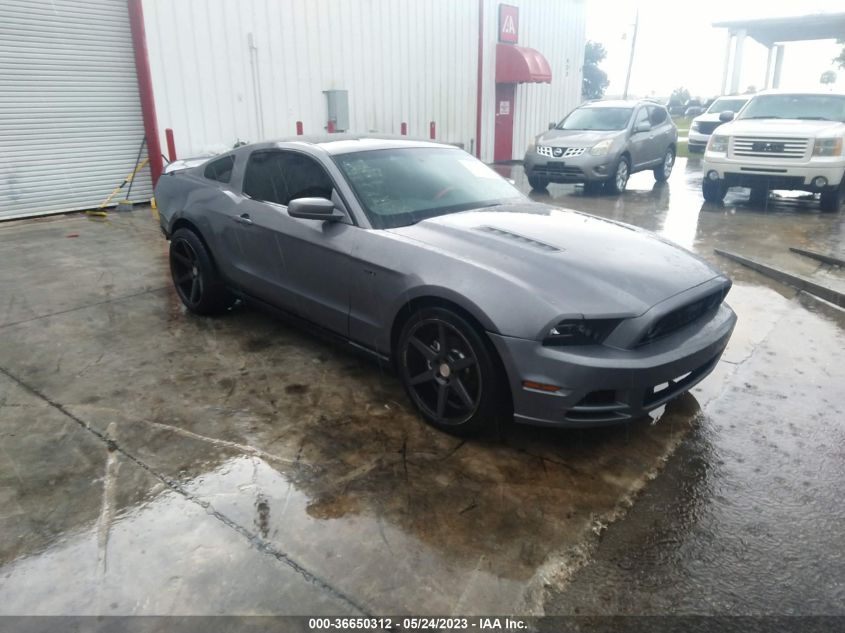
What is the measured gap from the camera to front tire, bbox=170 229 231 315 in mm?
4828

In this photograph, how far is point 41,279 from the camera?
6.18m

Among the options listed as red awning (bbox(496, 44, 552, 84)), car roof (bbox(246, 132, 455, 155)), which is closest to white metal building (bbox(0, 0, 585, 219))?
red awning (bbox(496, 44, 552, 84))

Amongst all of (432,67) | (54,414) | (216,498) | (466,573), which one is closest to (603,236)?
(466,573)

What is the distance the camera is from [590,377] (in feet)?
9.23

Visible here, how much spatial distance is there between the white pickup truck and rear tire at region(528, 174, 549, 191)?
280 centimetres

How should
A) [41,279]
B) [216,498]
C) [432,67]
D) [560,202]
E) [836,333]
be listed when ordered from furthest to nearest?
[432,67]
[560,202]
[41,279]
[836,333]
[216,498]

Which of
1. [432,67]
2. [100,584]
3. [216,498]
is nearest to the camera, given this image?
[100,584]

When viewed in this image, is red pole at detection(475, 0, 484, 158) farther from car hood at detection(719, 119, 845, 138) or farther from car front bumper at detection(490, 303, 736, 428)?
car front bumper at detection(490, 303, 736, 428)

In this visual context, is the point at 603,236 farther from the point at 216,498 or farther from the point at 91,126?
the point at 91,126

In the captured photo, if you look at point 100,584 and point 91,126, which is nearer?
point 100,584

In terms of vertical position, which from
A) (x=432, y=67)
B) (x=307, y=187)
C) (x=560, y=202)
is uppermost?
(x=432, y=67)

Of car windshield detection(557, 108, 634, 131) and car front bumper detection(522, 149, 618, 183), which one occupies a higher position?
car windshield detection(557, 108, 634, 131)

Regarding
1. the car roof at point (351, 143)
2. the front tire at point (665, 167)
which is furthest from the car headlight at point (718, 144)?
the car roof at point (351, 143)

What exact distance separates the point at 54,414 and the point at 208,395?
81 centimetres
